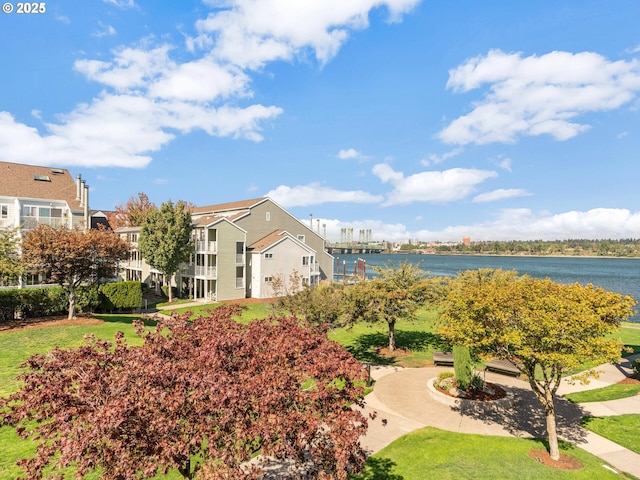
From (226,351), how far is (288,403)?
1.55 m

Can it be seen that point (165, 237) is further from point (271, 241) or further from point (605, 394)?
point (605, 394)

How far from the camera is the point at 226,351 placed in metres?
6.48

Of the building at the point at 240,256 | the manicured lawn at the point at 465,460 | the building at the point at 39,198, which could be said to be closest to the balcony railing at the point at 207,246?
the building at the point at 240,256

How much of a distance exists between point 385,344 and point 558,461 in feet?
44.5

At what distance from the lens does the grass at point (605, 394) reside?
51.7 ft

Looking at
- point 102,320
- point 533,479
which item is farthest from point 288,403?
point 102,320

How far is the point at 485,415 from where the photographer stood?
14.0 m

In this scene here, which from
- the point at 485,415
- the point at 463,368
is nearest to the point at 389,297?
the point at 463,368

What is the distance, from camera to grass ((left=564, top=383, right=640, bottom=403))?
51.7 ft

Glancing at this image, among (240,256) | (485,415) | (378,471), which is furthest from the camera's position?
(240,256)

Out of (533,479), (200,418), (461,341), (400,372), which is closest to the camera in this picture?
(200,418)

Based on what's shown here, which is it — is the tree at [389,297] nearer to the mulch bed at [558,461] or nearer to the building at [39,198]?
the mulch bed at [558,461]

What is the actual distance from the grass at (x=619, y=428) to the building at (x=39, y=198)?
40.1 metres

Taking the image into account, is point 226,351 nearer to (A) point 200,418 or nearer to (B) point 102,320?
(A) point 200,418
